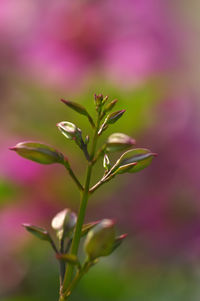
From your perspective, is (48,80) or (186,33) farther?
(186,33)

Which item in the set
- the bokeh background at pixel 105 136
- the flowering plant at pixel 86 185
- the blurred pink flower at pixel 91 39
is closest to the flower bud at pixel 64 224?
the flowering plant at pixel 86 185

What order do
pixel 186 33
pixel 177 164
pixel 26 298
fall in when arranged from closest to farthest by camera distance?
pixel 26 298
pixel 177 164
pixel 186 33

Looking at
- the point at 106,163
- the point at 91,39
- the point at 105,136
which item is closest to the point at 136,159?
the point at 106,163

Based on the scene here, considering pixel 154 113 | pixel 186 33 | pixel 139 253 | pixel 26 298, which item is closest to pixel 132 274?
pixel 139 253

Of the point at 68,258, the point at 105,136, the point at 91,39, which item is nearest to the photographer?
A: the point at 68,258

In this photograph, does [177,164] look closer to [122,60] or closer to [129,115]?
[129,115]

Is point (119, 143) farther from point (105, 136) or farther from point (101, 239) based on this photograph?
point (105, 136)

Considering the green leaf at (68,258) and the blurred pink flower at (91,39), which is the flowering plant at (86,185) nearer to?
the green leaf at (68,258)
